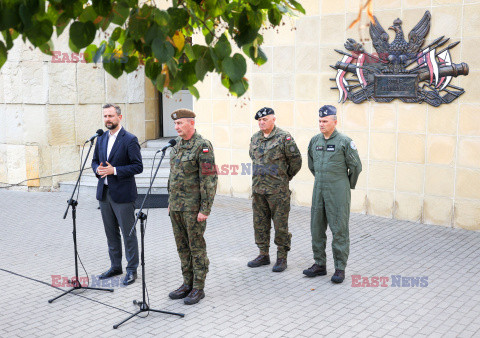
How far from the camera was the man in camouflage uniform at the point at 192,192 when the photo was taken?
584 cm

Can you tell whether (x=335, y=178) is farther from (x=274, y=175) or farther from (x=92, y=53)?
(x=92, y=53)

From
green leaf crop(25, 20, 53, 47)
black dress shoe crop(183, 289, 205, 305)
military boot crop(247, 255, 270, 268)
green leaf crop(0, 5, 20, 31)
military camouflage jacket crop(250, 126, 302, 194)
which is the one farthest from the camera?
military boot crop(247, 255, 270, 268)

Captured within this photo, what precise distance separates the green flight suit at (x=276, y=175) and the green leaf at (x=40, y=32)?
4.02 m

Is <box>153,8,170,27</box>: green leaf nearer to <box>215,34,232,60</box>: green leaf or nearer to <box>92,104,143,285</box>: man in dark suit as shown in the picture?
<box>215,34,232,60</box>: green leaf

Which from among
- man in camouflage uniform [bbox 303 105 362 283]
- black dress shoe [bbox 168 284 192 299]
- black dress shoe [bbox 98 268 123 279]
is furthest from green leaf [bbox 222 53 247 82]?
black dress shoe [bbox 98 268 123 279]

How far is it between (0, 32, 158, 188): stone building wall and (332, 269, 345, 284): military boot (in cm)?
741

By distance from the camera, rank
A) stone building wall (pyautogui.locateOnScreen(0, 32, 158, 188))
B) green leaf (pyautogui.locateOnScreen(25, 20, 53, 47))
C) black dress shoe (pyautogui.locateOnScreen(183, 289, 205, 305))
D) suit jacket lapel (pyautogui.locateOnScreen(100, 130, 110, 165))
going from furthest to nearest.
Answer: stone building wall (pyautogui.locateOnScreen(0, 32, 158, 188))
suit jacket lapel (pyautogui.locateOnScreen(100, 130, 110, 165))
black dress shoe (pyautogui.locateOnScreen(183, 289, 205, 305))
green leaf (pyautogui.locateOnScreen(25, 20, 53, 47))

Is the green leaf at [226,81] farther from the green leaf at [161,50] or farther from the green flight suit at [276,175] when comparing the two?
the green flight suit at [276,175]

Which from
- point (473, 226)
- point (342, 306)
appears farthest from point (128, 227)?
point (473, 226)

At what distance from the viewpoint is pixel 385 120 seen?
9438 millimetres

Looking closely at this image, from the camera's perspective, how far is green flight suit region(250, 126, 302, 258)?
22.4 feet

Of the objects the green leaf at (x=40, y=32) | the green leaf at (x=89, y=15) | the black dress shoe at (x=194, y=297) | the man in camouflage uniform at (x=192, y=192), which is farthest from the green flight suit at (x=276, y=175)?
the green leaf at (x=40, y=32)

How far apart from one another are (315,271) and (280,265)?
0.47 meters

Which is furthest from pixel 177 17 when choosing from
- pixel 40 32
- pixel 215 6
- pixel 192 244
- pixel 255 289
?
pixel 255 289
